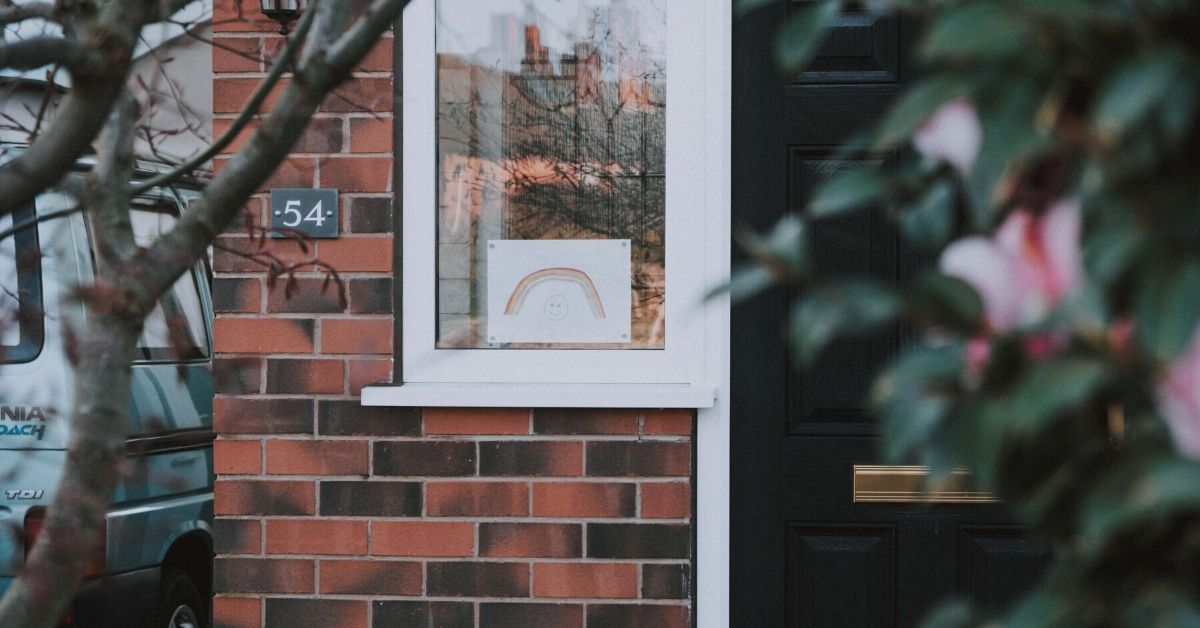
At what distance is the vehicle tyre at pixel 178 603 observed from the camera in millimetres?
4082

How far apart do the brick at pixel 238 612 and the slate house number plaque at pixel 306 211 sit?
975 mm

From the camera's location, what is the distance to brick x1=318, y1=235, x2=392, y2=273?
3014mm

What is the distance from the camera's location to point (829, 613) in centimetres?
311

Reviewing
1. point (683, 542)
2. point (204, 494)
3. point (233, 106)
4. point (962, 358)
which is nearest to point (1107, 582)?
point (962, 358)

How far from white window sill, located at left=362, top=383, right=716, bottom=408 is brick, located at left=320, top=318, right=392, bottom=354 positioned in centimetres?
11

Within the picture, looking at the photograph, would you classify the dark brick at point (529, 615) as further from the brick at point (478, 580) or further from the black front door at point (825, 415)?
the black front door at point (825, 415)

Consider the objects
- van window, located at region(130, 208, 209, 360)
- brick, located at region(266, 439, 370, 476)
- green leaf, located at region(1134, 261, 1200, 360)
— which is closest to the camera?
green leaf, located at region(1134, 261, 1200, 360)

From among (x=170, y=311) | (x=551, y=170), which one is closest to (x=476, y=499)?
(x=551, y=170)

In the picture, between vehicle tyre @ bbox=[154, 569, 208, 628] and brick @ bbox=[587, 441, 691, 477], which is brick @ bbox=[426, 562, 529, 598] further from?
vehicle tyre @ bbox=[154, 569, 208, 628]

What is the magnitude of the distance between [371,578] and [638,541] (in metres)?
0.71

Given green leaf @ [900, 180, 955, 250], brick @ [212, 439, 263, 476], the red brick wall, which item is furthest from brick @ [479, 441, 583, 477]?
green leaf @ [900, 180, 955, 250]

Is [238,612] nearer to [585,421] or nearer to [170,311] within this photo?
[585,421]

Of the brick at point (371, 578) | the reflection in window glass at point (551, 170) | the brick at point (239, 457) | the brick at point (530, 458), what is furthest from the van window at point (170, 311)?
the brick at point (530, 458)

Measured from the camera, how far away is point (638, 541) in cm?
301
